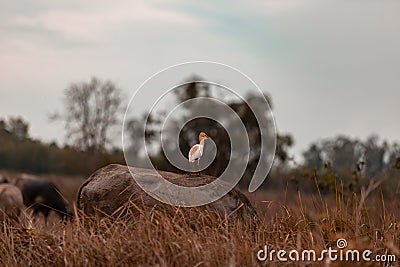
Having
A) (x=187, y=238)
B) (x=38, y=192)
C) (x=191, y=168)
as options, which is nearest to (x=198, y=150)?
(x=191, y=168)

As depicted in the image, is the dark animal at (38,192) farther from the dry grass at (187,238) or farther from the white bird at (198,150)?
the white bird at (198,150)

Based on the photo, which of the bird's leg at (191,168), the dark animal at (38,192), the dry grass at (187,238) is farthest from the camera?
the dark animal at (38,192)

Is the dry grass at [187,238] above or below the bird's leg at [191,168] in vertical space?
below

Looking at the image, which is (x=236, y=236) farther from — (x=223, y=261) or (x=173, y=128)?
(x=173, y=128)

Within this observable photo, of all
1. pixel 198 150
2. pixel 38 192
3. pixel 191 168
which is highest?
pixel 198 150

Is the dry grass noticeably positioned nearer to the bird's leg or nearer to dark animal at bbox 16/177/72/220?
the bird's leg

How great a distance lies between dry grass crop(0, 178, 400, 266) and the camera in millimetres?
5820

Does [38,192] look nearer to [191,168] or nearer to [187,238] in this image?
[191,168]

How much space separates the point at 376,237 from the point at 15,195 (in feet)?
37.4

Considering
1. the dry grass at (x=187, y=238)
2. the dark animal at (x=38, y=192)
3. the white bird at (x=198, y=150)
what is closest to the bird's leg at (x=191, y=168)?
the white bird at (x=198, y=150)

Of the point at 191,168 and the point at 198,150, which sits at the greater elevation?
the point at 198,150

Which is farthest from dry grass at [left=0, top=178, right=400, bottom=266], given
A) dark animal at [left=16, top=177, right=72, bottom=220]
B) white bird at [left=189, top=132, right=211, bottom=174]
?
dark animal at [left=16, top=177, right=72, bottom=220]

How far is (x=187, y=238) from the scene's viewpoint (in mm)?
6012

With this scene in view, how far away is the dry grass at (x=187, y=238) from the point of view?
5820 millimetres
